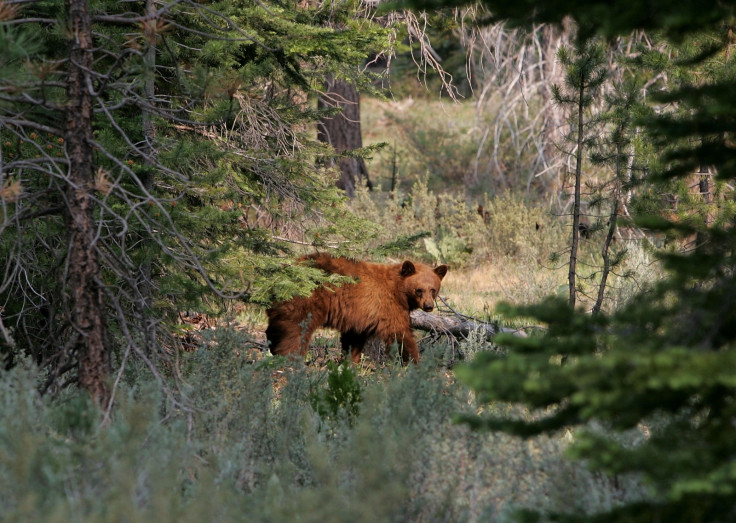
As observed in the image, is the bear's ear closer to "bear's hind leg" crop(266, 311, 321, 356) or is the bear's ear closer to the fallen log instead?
the fallen log

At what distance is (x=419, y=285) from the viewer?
7.92 m

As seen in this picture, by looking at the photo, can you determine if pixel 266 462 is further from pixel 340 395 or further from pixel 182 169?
pixel 182 169

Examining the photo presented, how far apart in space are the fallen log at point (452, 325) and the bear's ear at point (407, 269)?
0.59 m

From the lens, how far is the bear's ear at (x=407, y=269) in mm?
7927

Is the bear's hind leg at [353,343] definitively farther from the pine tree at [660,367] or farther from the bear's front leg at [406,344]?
the pine tree at [660,367]

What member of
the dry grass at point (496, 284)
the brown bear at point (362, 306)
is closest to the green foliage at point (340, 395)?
the brown bear at point (362, 306)

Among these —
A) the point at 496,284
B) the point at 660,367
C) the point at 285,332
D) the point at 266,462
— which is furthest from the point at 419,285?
the point at 660,367

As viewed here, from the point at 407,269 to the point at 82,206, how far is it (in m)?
4.49

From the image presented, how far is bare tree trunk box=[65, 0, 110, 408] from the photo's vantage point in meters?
3.89

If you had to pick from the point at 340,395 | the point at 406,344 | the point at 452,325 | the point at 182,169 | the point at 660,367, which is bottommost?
the point at 406,344

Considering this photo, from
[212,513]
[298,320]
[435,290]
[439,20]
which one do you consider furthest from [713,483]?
[439,20]

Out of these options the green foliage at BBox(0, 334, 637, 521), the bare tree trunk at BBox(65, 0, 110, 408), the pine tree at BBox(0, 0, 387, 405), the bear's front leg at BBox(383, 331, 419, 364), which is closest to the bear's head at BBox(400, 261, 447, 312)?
the bear's front leg at BBox(383, 331, 419, 364)

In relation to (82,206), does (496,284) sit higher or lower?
lower

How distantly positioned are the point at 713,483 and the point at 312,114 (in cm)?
478
